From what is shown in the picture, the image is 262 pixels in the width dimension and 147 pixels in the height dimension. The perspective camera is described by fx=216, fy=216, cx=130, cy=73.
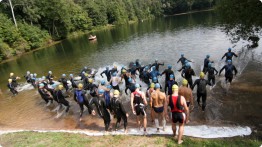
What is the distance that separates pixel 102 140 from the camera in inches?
350

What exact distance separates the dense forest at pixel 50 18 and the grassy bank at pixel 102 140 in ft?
115

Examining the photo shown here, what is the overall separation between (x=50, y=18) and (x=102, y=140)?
208 ft

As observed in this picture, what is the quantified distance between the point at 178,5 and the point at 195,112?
119 metres

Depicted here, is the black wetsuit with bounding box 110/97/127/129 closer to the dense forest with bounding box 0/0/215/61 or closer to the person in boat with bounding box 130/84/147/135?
the person in boat with bounding box 130/84/147/135

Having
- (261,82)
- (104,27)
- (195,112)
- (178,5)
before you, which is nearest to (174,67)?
(261,82)

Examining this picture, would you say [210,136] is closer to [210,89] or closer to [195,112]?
[195,112]

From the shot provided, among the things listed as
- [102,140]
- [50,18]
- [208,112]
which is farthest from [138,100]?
[50,18]

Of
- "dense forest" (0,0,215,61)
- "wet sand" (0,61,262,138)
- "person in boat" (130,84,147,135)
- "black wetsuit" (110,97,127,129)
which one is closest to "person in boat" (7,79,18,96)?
"wet sand" (0,61,262,138)

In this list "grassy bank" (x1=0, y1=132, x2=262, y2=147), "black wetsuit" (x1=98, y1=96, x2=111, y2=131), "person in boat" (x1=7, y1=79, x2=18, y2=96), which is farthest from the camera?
"person in boat" (x1=7, y1=79, x2=18, y2=96)

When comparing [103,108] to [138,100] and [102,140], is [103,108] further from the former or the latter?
[138,100]

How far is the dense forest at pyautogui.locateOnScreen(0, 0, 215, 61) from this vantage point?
45.1 metres

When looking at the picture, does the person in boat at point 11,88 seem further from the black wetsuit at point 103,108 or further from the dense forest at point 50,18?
the dense forest at point 50,18

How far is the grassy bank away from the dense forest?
35154mm

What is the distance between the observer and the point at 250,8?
14.8 meters
